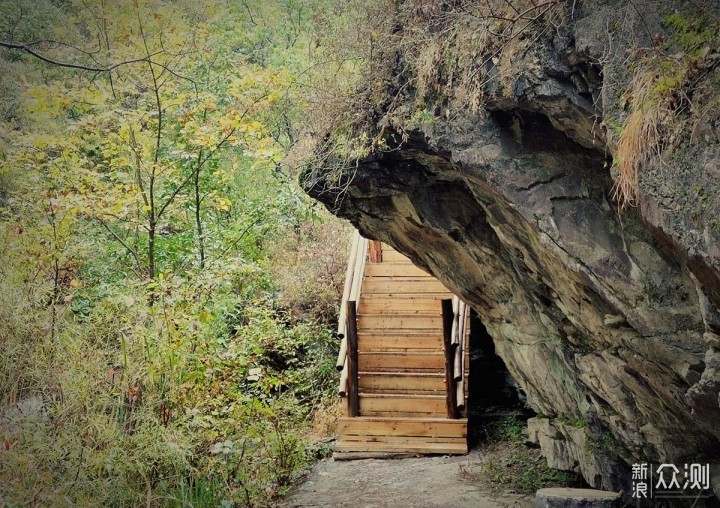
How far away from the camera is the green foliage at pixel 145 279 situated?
17.8 ft

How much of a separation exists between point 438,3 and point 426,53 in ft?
1.29

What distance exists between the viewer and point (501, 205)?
5168 mm

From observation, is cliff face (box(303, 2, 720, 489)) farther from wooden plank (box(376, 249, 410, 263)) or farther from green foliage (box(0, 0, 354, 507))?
wooden plank (box(376, 249, 410, 263))

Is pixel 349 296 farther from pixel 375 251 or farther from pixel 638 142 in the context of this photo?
pixel 638 142

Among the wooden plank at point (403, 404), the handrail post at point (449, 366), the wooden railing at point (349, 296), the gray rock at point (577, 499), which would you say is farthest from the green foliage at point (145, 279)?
the gray rock at point (577, 499)

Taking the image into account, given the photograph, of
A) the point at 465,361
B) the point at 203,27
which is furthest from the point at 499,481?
the point at 203,27

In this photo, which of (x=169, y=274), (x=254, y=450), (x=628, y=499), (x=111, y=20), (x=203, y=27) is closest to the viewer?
(x=628, y=499)

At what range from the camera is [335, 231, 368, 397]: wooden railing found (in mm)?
9914

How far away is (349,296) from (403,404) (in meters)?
1.74

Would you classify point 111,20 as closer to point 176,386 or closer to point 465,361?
point 176,386

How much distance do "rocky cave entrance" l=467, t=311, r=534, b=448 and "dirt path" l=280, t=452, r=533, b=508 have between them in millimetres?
1189

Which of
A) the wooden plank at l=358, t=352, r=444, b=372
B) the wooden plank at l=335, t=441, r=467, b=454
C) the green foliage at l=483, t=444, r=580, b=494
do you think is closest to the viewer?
the green foliage at l=483, t=444, r=580, b=494

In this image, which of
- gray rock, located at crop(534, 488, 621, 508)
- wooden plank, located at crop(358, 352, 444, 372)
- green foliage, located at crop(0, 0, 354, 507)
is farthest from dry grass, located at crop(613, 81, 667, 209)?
wooden plank, located at crop(358, 352, 444, 372)

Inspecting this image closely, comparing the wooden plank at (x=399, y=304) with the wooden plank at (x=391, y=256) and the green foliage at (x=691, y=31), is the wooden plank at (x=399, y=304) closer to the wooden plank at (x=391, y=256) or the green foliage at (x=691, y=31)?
the wooden plank at (x=391, y=256)
